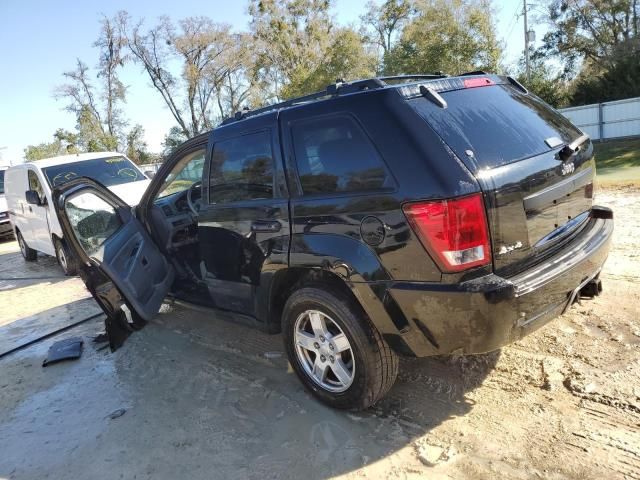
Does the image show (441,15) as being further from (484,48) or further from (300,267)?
(300,267)

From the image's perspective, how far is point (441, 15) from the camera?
84.6 ft

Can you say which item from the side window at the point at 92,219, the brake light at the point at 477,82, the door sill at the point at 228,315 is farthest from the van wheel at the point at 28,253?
the brake light at the point at 477,82

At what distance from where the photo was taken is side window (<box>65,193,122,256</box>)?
4.28m

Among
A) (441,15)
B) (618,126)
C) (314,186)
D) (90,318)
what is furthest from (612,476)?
(441,15)

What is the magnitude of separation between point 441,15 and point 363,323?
26.7 meters

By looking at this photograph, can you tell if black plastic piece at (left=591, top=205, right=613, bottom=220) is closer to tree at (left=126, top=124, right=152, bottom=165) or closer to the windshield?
the windshield

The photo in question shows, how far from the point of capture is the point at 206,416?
3303 mm

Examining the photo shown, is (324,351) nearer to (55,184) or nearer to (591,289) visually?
(591,289)

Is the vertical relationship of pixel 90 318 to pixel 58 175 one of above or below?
below

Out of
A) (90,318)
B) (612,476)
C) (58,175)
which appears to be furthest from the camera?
(58,175)

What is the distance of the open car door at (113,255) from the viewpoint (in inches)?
154

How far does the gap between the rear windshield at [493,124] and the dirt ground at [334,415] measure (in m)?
1.47

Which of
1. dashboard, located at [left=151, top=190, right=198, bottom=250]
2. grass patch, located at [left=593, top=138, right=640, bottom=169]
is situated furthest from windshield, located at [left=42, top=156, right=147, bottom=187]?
grass patch, located at [left=593, top=138, right=640, bottom=169]

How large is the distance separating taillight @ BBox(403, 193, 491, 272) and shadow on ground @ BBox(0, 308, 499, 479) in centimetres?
110
